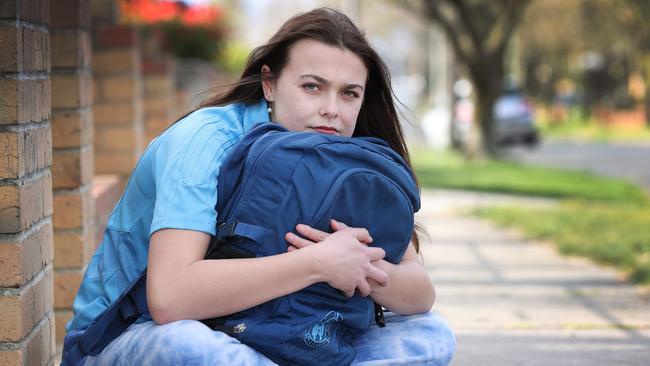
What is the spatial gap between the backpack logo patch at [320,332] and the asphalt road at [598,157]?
1257cm

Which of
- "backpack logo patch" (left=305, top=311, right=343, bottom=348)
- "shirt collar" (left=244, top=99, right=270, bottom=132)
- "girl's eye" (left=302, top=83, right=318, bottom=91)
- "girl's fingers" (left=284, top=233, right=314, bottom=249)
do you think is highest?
"girl's eye" (left=302, top=83, right=318, bottom=91)

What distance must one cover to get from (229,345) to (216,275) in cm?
17

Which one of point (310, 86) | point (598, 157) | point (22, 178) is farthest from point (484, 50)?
point (22, 178)

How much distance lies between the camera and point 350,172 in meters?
2.65

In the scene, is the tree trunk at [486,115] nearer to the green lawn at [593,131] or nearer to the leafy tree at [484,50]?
the leafy tree at [484,50]

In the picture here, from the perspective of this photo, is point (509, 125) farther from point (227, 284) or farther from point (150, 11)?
point (227, 284)

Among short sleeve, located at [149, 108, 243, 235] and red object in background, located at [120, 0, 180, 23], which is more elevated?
red object in background, located at [120, 0, 180, 23]

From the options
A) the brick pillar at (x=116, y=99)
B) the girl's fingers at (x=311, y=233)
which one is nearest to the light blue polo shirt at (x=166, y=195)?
the girl's fingers at (x=311, y=233)

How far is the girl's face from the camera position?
2.91 meters

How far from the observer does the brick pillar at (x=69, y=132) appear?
3.91m

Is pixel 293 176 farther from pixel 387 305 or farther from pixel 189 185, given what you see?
pixel 387 305

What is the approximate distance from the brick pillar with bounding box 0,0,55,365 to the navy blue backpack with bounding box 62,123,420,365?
19cm

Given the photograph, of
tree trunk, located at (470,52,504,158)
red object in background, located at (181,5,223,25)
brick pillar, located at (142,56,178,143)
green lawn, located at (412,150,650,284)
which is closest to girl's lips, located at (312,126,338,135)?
green lawn, located at (412,150,650,284)

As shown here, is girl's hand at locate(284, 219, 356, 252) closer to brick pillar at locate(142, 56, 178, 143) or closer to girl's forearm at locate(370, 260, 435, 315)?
girl's forearm at locate(370, 260, 435, 315)
